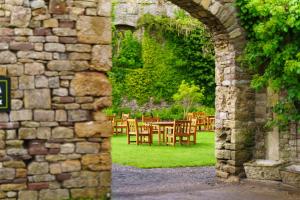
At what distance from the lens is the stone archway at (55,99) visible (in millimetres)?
6379

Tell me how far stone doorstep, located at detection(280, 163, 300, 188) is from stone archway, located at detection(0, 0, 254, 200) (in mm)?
3443

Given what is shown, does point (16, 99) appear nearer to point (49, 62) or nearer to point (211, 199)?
point (49, 62)

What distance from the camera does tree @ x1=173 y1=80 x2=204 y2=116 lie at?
22.2 metres

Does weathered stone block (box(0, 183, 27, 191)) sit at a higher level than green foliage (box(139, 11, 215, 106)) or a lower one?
lower

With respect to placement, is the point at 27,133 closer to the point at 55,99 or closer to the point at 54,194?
the point at 55,99

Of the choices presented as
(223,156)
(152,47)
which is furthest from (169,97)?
→ (223,156)

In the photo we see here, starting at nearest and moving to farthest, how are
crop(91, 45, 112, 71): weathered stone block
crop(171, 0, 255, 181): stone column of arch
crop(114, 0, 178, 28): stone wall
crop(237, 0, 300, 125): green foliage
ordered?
crop(91, 45, 112, 71): weathered stone block, crop(237, 0, 300, 125): green foliage, crop(171, 0, 255, 181): stone column of arch, crop(114, 0, 178, 28): stone wall

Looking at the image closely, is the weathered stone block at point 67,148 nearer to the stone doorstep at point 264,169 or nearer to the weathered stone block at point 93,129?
the weathered stone block at point 93,129

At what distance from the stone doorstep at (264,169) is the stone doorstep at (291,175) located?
0.11m

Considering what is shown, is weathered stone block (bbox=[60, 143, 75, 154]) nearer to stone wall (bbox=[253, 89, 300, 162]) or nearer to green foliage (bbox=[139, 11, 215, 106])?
stone wall (bbox=[253, 89, 300, 162])

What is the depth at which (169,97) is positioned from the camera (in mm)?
24156

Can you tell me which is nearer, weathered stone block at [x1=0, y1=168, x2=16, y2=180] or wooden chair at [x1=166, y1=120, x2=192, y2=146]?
weathered stone block at [x1=0, y1=168, x2=16, y2=180]

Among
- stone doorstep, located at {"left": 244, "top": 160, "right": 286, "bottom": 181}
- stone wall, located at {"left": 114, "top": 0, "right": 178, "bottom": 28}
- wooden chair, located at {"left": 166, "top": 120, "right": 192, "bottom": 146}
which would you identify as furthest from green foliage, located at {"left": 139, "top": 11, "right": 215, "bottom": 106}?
stone doorstep, located at {"left": 244, "top": 160, "right": 286, "bottom": 181}

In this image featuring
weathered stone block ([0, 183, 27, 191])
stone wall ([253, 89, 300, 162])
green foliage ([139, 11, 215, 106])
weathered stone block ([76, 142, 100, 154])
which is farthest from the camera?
green foliage ([139, 11, 215, 106])
